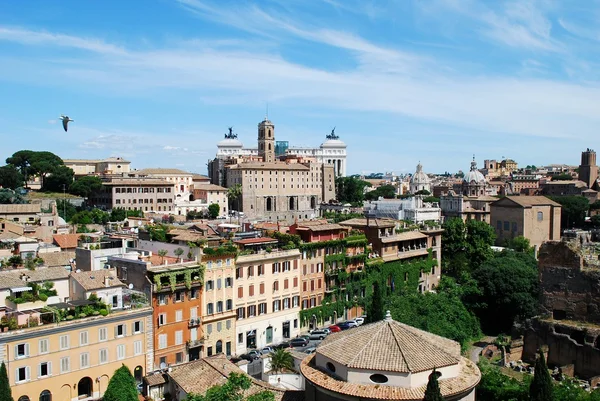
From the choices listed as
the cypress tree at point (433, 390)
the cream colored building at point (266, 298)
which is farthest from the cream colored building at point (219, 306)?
the cypress tree at point (433, 390)

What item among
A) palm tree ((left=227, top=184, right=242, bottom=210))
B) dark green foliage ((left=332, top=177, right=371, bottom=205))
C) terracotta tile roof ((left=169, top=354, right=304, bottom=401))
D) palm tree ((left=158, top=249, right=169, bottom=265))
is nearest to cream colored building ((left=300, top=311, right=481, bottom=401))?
terracotta tile roof ((left=169, top=354, right=304, bottom=401))

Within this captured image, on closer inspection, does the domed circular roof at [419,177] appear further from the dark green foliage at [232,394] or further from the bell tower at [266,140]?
the dark green foliage at [232,394]

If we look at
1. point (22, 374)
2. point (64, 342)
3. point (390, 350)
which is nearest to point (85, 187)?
point (64, 342)

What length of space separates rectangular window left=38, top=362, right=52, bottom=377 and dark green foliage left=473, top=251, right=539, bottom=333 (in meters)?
36.7

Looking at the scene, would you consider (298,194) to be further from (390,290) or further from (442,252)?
(390,290)

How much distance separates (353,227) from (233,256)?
1890cm

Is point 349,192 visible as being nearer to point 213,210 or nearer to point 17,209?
point 213,210

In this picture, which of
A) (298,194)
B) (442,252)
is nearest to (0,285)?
(442,252)

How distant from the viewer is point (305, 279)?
49406 mm

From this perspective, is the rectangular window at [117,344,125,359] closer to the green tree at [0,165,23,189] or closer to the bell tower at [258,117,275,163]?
the green tree at [0,165,23,189]

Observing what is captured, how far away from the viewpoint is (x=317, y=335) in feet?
151

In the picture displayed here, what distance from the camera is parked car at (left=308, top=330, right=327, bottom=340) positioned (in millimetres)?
45531

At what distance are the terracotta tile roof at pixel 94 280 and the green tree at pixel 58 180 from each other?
248 feet

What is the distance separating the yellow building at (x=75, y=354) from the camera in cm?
3061
